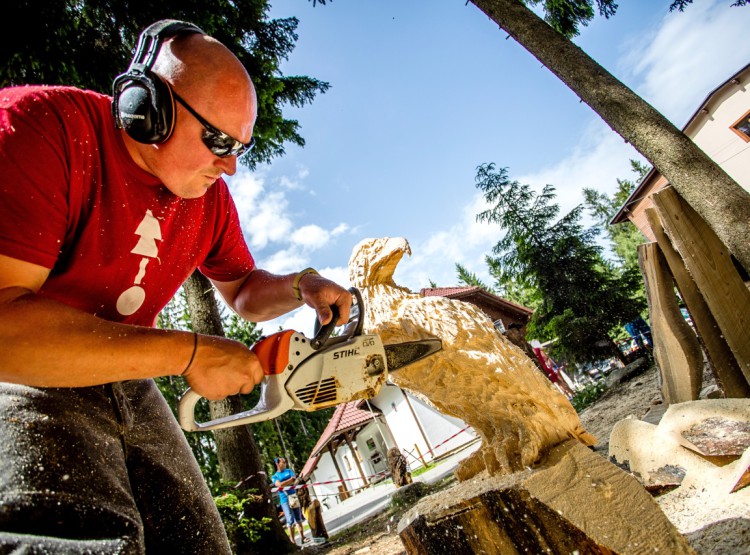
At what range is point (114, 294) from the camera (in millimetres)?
1252

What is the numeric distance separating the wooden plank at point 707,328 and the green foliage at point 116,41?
499 centimetres

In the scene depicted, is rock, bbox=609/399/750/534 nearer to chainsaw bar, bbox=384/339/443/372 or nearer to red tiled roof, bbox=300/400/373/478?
chainsaw bar, bbox=384/339/443/372

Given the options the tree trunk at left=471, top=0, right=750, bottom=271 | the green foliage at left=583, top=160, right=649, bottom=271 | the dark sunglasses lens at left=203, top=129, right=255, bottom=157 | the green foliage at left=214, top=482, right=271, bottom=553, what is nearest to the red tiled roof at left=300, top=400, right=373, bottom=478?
A: the green foliage at left=214, top=482, right=271, bottom=553

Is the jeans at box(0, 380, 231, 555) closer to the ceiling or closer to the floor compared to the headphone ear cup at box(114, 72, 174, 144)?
closer to the floor

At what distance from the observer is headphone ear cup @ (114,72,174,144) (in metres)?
1.17

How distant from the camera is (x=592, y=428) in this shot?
4.96 metres

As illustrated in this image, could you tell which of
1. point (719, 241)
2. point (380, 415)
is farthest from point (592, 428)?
point (380, 415)

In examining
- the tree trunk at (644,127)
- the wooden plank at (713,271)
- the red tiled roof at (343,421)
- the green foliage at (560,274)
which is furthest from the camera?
the red tiled roof at (343,421)

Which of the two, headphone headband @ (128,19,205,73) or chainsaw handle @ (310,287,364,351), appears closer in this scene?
headphone headband @ (128,19,205,73)

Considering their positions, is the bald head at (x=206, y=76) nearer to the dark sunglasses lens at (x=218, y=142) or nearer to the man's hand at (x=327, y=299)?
the dark sunglasses lens at (x=218, y=142)

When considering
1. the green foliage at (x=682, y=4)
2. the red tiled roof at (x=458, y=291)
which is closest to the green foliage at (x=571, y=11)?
the green foliage at (x=682, y=4)

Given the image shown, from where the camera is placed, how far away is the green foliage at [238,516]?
3.97 metres

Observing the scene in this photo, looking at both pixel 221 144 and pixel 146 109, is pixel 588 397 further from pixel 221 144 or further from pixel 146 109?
pixel 146 109

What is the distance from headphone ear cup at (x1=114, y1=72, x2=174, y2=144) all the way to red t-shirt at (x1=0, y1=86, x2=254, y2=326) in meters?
0.09
